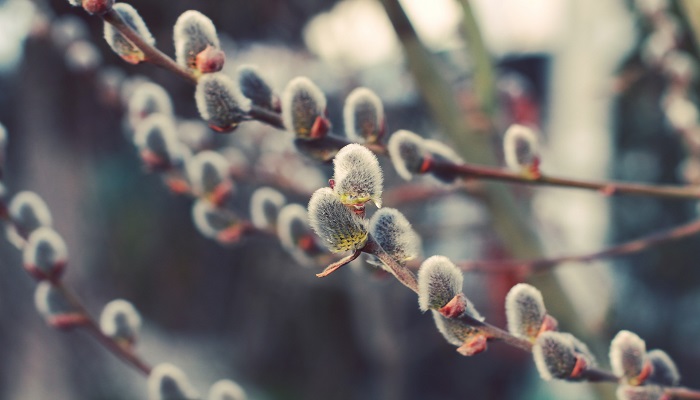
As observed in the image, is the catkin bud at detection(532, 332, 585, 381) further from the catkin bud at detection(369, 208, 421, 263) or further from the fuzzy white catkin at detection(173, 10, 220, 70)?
the fuzzy white catkin at detection(173, 10, 220, 70)

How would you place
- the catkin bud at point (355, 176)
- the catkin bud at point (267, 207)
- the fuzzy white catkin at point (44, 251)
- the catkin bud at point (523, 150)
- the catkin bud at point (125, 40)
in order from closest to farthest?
the catkin bud at point (355, 176) → the catkin bud at point (125, 40) → the catkin bud at point (523, 150) → the fuzzy white catkin at point (44, 251) → the catkin bud at point (267, 207)

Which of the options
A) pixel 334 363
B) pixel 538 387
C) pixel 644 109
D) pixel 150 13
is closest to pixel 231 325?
pixel 334 363

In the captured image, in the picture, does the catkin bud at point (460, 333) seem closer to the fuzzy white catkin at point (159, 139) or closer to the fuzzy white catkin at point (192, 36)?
the fuzzy white catkin at point (192, 36)

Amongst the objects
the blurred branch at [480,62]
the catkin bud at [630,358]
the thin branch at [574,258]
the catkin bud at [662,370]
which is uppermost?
the blurred branch at [480,62]

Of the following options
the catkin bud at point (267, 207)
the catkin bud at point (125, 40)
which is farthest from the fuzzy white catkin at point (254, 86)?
the catkin bud at point (267, 207)

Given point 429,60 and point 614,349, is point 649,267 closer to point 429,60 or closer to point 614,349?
point 429,60

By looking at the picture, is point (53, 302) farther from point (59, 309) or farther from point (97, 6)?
point (97, 6)
